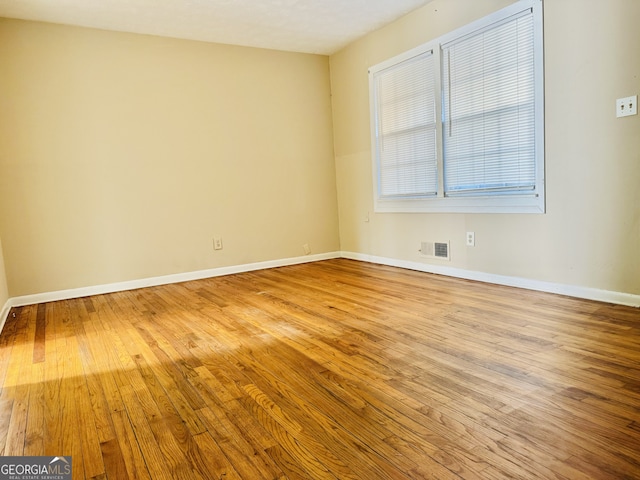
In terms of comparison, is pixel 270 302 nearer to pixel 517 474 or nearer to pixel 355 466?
pixel 355 466

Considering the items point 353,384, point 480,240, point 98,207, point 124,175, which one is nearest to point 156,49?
point 124,175

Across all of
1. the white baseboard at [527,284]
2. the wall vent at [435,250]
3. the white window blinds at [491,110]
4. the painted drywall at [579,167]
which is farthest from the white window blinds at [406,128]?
the white baseboard at [527,284]

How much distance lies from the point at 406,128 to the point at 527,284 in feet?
6.00

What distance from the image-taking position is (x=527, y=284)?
10.7 ft

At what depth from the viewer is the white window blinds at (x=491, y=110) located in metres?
3.13

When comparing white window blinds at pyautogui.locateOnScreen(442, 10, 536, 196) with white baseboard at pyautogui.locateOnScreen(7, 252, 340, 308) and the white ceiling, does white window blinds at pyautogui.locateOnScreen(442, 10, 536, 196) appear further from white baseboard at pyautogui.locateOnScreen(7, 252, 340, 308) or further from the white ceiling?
white baseboard at pyautogui.locateOnScreen(7, 252, 340, 308)

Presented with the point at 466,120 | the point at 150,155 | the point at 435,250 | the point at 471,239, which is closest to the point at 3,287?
the point at 150,155

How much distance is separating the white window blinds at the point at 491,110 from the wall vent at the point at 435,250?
0.48 m

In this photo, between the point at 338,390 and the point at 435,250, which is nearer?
the point at 338,390

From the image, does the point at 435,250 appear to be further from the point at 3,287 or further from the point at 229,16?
the point at 3,287

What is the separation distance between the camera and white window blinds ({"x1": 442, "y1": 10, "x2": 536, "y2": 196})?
313 cm

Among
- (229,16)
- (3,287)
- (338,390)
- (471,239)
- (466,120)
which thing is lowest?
(338,390)

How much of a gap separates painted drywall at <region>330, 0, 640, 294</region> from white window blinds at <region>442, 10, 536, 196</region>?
152 mm

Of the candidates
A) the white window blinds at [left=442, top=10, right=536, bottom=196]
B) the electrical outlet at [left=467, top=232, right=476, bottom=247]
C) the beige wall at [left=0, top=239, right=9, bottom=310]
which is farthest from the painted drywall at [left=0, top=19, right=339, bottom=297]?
the electrical outlet at [left=467, top=232, right=476, bottom=247]
